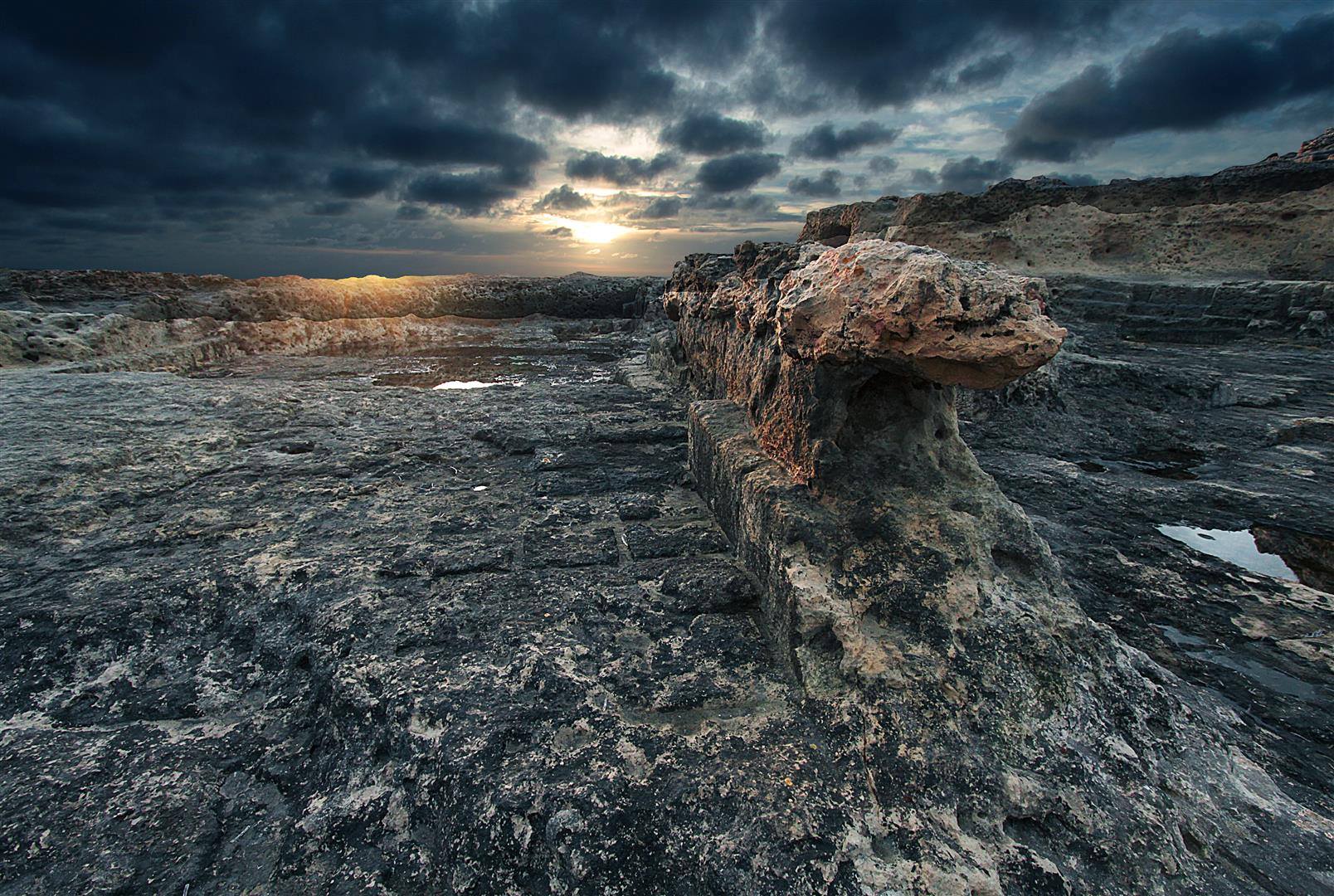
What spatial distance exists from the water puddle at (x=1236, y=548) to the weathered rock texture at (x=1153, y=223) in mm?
10181

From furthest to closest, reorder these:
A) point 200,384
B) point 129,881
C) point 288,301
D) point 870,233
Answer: point 870,233 → point 288,301 → point 200,384 → point 129,881

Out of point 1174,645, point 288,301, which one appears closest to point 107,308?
point 288,301

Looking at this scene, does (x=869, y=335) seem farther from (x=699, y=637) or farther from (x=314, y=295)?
(x=314, y=295)

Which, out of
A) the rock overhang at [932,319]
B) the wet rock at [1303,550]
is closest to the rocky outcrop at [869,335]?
the rock overhang at [932,319]

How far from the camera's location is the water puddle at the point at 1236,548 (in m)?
2.63

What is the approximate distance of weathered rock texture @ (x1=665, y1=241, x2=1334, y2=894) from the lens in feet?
4.42

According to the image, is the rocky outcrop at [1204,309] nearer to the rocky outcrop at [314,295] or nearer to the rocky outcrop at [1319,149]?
the rocky outcrop at [1319,149]

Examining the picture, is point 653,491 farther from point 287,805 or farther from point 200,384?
point 200,384

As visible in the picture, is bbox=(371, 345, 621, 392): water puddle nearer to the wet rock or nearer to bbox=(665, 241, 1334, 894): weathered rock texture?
bbox=(665, 241, 1334, 894): weathered rock texture

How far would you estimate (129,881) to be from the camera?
134 centimetres

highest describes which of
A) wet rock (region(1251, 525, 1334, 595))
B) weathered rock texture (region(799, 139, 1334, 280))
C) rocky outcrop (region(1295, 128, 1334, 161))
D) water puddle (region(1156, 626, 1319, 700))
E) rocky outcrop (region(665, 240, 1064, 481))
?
rocky outcrop (region(1295, 128, 1334, 161))

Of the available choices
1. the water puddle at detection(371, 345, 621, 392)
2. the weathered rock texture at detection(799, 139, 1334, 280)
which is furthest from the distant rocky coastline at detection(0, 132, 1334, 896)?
the weathered rock texture at detection(799, 139, 1334, 280)

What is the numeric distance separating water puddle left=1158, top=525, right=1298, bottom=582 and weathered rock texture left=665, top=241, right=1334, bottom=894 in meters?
1.16

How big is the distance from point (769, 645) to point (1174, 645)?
1.54 m
